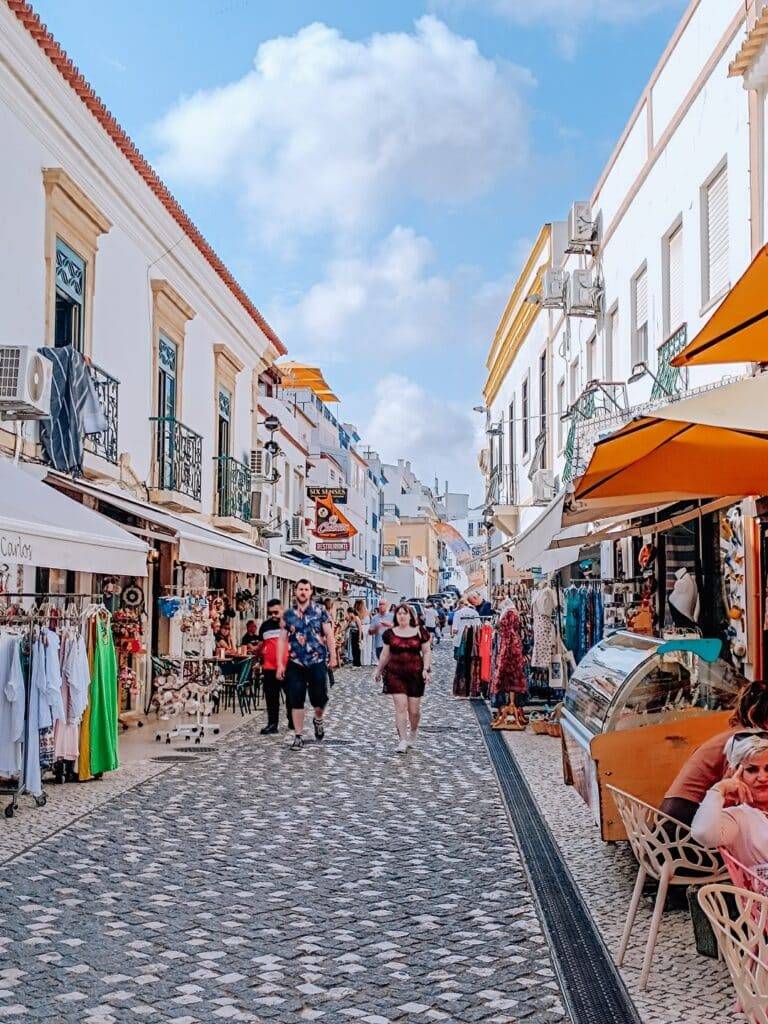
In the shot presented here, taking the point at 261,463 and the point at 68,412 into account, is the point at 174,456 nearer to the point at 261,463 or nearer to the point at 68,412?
the point at 68,412

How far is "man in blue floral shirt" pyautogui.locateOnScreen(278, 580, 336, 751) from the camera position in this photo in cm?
1212

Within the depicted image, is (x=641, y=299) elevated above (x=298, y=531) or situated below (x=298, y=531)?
above

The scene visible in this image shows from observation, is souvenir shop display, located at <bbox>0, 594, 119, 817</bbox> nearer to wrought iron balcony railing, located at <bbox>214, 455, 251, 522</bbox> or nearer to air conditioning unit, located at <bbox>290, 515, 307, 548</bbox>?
wrought iron balcony railing, located at <bbox>214, 455, 251, 522</bbox>

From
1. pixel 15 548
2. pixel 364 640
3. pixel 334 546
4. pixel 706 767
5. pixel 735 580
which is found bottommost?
pixel 364 640

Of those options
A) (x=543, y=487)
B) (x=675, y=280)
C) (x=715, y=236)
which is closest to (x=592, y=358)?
(x=543, y=487)

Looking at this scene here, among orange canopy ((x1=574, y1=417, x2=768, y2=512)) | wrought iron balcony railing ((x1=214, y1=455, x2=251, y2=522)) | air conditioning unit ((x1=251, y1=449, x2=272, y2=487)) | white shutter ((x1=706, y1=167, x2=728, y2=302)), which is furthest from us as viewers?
air conditioning unit ((x1=251, y1=449, x2=272, y2=487))

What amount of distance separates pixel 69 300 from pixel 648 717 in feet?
30.7

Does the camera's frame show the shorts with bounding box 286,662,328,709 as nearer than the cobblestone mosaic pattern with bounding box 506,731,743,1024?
No

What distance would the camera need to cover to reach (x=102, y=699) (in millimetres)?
9516

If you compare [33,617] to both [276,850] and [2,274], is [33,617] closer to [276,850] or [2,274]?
[276,850]

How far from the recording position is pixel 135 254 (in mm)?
15375

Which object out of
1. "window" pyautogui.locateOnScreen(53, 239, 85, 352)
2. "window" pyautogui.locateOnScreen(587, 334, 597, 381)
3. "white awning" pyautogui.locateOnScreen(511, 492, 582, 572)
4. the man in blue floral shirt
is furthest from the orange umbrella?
"window" pyautogui.locateOnScreen(587, 334, 597, 381)

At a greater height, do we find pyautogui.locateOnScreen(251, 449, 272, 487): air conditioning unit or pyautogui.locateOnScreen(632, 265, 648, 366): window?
pyautogui.locateOnScreen(632, 265, 648, 366): window

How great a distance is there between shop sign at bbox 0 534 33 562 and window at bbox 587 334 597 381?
1126cm
